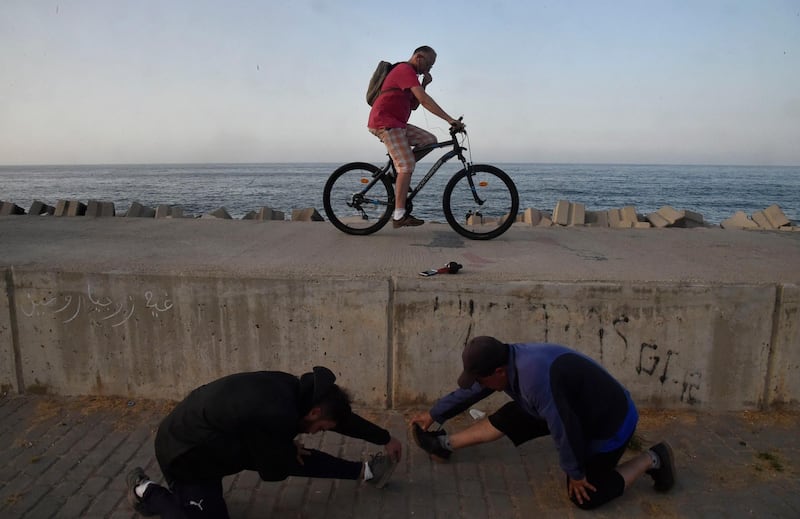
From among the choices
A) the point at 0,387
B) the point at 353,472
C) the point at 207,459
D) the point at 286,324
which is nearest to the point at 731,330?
the point at 353,472


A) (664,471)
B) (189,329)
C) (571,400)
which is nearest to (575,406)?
(571,400)

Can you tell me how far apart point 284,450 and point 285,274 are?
6.09 feet

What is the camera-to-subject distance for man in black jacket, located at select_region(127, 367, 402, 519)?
2619 millimetres

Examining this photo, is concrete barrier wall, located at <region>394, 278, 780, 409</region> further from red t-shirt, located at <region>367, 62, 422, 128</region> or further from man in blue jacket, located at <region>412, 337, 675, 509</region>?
red t-shirt, located at <region>367, 62, 422, 128</region>

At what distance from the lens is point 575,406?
9.76 feet

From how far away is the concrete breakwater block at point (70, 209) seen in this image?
28.3ft

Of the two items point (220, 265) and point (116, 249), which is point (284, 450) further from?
point (116, 249)

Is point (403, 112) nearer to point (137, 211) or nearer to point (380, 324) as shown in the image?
point (380, 324)

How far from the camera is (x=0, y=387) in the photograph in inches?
179

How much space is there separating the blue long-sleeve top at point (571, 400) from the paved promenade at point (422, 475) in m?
0.48

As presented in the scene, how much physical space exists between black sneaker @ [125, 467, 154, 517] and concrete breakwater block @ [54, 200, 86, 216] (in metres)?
6.84

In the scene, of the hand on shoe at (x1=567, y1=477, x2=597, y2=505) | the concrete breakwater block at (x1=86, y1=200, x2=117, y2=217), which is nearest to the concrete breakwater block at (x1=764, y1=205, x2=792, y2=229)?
the hand on shoe at (x1=567, y1=477, x2=597, y2=505)

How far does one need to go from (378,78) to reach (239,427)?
4282 millimetres

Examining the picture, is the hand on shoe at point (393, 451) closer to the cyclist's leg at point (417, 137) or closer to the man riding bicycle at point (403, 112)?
the man riding bicycle at point (403, 112)
